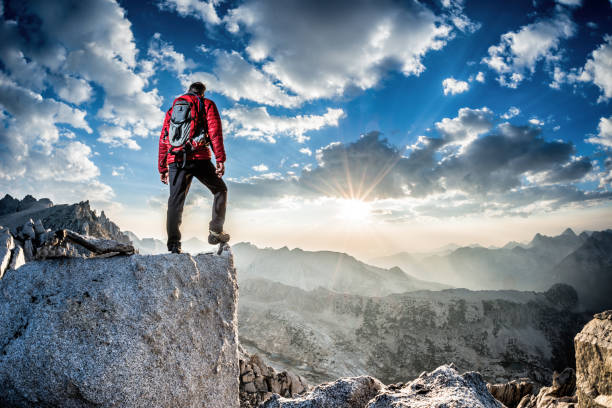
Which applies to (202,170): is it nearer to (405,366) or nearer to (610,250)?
(405,366)

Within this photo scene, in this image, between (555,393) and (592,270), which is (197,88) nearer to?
(555,393)

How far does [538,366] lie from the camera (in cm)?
6450

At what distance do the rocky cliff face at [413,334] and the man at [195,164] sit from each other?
54.7 m

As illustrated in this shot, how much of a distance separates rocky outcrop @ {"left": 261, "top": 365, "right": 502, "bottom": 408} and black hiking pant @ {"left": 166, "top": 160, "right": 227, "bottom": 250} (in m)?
3.63

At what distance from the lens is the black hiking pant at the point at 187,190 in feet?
17.1

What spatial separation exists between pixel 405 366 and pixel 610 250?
181800 millimetres

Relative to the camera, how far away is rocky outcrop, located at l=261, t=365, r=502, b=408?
2.34m

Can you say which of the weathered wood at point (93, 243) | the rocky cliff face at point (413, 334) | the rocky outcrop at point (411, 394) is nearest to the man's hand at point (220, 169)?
the weathered wood at point (93, 243)

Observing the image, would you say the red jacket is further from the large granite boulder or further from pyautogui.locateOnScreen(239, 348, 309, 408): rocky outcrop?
pyautogui.locateOnScreen(239, 348, 309, 408): rocky outcrop

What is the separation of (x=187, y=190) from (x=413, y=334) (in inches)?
3170

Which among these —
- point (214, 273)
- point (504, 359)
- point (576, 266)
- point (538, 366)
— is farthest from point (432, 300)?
point (576, 266)

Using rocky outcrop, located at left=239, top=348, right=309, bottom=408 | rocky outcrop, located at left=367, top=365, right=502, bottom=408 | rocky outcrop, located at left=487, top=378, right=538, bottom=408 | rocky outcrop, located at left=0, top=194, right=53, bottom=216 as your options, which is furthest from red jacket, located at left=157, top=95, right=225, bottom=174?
rocky outcrop, located at left=0, top=194, right=53, bottom=216

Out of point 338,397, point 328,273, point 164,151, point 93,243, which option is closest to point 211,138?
point 164,151

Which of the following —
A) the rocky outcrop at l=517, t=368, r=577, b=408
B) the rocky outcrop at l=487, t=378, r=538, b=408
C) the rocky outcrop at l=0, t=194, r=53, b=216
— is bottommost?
the rocky outcrop at l=487, t=378, r=538, b=408
